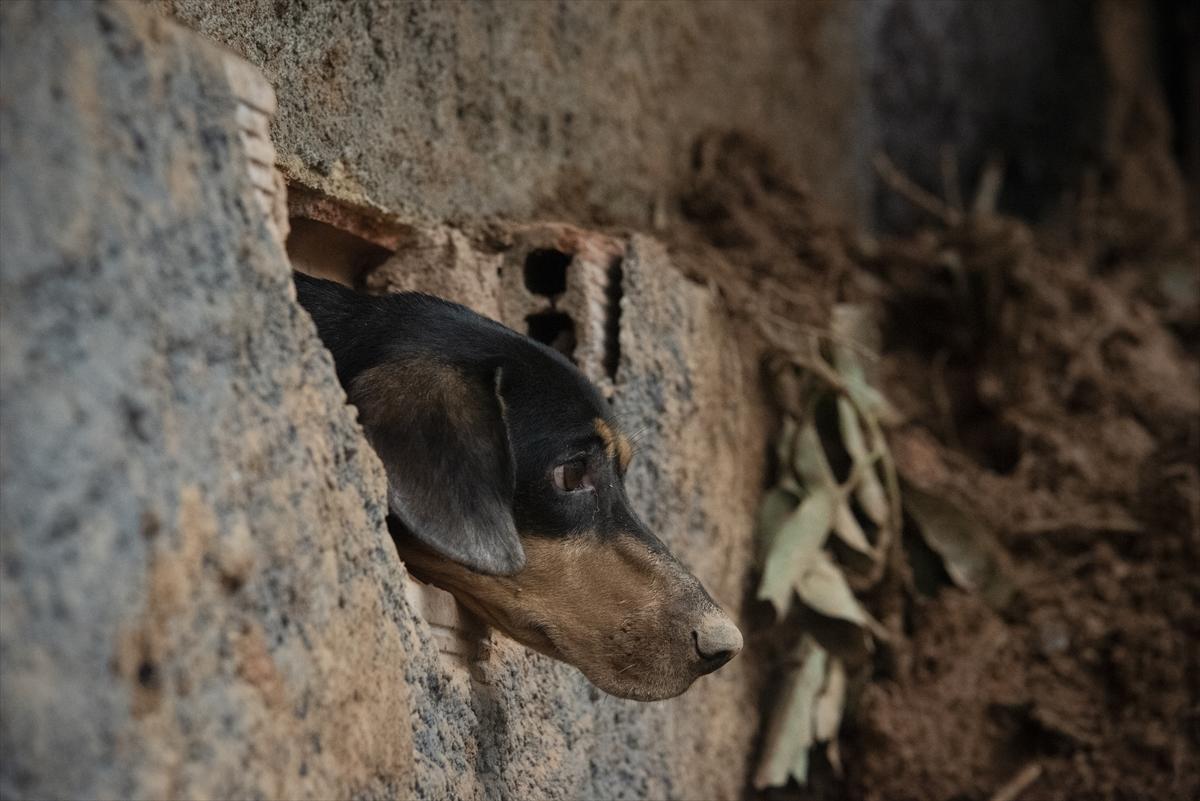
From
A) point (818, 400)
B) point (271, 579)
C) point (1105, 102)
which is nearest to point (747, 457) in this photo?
point (818, 400)

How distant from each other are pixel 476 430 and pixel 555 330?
1287mm

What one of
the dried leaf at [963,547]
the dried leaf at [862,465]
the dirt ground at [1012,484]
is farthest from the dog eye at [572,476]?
the dried leaf at [963,547]

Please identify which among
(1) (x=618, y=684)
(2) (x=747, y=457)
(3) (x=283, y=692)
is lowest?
(2) (x=747, y=457)

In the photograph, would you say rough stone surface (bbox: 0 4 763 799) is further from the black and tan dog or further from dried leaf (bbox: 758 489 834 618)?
dried leaf (bbox: 758 489 834 618)

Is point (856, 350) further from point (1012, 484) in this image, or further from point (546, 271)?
point (546, 271)

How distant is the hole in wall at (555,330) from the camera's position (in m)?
3.83

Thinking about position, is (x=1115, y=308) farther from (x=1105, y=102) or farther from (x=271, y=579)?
(x=271, y=579)

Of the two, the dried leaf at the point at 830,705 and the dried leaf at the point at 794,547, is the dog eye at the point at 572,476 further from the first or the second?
the dried leaf at the point at 830,705

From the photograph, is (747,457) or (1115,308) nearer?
(747,457)

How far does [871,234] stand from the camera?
7.59m

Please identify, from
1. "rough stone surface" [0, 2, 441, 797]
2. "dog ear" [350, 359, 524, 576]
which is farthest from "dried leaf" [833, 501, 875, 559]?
"rough stone surface" [0, 2, 441, 797]

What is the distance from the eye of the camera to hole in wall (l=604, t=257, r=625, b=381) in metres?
3.83

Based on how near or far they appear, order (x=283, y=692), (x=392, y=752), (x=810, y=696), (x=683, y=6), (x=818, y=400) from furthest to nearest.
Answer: (x=683, y=6), (x=818, y=400), (x=810, y=696), (x=392, y=752), (x=283, y=692)

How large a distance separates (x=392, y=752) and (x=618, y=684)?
1.74 ft
